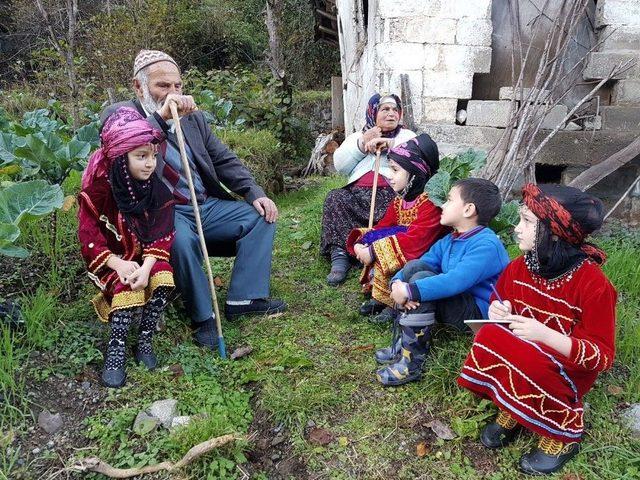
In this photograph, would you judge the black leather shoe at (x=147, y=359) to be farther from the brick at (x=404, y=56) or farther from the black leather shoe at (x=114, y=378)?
the brick at (x=404, y=56)

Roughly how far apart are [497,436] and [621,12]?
4.67 m

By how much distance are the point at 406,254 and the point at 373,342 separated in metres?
0.59

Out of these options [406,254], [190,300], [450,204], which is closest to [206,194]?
[190,300]

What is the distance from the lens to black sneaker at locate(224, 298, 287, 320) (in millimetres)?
3367

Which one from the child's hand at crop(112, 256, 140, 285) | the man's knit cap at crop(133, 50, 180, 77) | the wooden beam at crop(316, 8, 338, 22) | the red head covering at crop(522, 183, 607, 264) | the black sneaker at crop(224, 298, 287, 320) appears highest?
the wooden beam at crop(316, 8, 338, 22)

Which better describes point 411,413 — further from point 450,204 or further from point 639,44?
point 639,44

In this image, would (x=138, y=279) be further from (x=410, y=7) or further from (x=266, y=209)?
(x=410, y=7)

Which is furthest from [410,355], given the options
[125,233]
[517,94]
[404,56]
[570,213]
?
[404,56]

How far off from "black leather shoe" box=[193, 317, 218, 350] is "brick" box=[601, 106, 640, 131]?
173 inches

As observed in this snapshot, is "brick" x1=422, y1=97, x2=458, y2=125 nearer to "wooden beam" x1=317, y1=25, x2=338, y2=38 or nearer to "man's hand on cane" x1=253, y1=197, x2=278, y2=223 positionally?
"man's hand on cane" x1=253, y1=197, x2=278, y2=223

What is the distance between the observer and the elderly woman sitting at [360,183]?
12.9 feet

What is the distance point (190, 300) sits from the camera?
3000 millimetres

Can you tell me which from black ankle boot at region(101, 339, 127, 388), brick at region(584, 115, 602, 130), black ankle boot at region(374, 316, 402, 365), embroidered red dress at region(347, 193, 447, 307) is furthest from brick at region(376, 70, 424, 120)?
black ankle boot at region(101, 339, 127, 388)

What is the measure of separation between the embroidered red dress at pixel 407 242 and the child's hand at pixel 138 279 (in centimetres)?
136
